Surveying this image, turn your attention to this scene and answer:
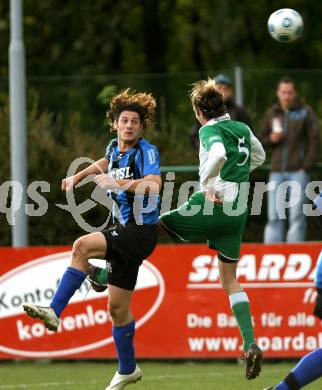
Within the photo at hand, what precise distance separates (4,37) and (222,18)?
12.3ft

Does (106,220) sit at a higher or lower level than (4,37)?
lower

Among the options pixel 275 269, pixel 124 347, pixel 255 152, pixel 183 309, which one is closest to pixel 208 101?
pixel 255 152

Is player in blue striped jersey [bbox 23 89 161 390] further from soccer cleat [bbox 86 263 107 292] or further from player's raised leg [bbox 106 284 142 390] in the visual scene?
soccer cleat [bbox 86 263 107 292]

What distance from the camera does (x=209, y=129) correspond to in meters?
8.73

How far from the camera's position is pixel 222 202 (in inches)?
345

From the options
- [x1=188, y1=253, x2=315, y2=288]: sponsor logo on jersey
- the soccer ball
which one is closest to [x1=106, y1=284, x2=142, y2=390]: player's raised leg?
[x1=188, y1=253, x2=315, y2=288]: sponsor logo on jersey

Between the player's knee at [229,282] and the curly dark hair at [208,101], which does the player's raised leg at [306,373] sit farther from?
the curly dark hair at [208,101]

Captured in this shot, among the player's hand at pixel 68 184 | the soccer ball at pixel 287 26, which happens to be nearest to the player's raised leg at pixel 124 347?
the player's hand at pixel 68 184

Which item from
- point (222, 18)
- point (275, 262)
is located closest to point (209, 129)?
point (275, 262)

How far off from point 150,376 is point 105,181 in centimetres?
282

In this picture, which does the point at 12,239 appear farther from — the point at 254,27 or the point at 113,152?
the point at 254,27

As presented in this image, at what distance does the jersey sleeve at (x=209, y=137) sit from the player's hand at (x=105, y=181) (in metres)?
0.89

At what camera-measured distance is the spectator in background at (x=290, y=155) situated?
12625mm

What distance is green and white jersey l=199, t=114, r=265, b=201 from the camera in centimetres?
867
